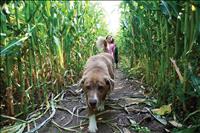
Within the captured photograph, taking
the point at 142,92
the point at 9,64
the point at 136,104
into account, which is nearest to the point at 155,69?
the point at 142,92

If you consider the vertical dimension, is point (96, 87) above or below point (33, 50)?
below

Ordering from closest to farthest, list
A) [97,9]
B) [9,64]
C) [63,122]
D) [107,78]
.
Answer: [9,64]
[63,122]
[107,78]
[97,9]

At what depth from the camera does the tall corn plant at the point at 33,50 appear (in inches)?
123

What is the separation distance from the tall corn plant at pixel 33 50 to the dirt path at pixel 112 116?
1.05 ft

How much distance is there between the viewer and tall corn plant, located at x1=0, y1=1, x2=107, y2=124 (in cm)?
312

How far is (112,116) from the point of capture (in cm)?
361

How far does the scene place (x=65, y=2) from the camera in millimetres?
4547

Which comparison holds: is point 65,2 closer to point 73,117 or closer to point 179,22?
point 73,117

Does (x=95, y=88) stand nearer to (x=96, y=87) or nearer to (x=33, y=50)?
(x=96, y=87)

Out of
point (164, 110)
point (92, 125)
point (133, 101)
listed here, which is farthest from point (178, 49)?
point (133, 101)

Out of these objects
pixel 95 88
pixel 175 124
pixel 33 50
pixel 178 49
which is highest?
pixel 33 50

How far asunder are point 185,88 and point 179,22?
634mm

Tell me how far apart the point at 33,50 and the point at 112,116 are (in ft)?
3.91

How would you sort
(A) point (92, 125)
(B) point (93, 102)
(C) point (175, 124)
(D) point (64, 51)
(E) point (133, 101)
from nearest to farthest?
(C) point (175, 124), (A) point (92, 125), (B) point (93, 102), (E) point (133, 101), (D) point (64, 51)
